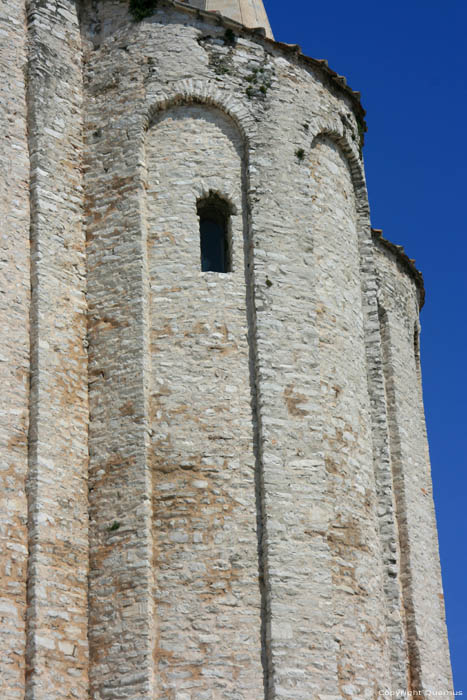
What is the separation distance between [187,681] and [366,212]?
8457 mm


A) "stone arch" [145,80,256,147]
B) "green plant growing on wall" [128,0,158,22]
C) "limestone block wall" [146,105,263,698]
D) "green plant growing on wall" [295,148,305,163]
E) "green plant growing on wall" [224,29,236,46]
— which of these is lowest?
"limestone block wall" [146,105,263,698]

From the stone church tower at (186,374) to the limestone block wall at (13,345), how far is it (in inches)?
1.2

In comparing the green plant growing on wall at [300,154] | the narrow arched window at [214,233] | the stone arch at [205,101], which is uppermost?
the stone arch at [205,101]

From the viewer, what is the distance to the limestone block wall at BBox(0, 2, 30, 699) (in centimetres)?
1748

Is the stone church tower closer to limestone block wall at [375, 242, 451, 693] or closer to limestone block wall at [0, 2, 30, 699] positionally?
limestone block wall at [0, 2, 30, 699]

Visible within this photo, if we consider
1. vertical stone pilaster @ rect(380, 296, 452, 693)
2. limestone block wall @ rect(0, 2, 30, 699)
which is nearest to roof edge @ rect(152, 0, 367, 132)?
limestone block wall @ rect(0, 2, 30, 699)

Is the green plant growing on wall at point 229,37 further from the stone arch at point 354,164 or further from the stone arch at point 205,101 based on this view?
the stone arch at point 354,164

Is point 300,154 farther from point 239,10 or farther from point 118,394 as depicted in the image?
point 239,10

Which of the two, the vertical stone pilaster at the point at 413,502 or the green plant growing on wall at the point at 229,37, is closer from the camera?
the green plant growing on wall at the point at 229,37

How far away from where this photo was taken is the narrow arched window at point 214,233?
67.5 ft

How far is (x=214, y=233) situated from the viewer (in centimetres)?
2078

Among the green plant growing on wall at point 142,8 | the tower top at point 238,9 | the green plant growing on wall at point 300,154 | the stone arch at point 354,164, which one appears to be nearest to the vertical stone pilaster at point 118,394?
the green plant growing on wall at point 142,8

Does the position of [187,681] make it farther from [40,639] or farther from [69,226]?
[69,226]

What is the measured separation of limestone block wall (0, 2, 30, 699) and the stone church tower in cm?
3
